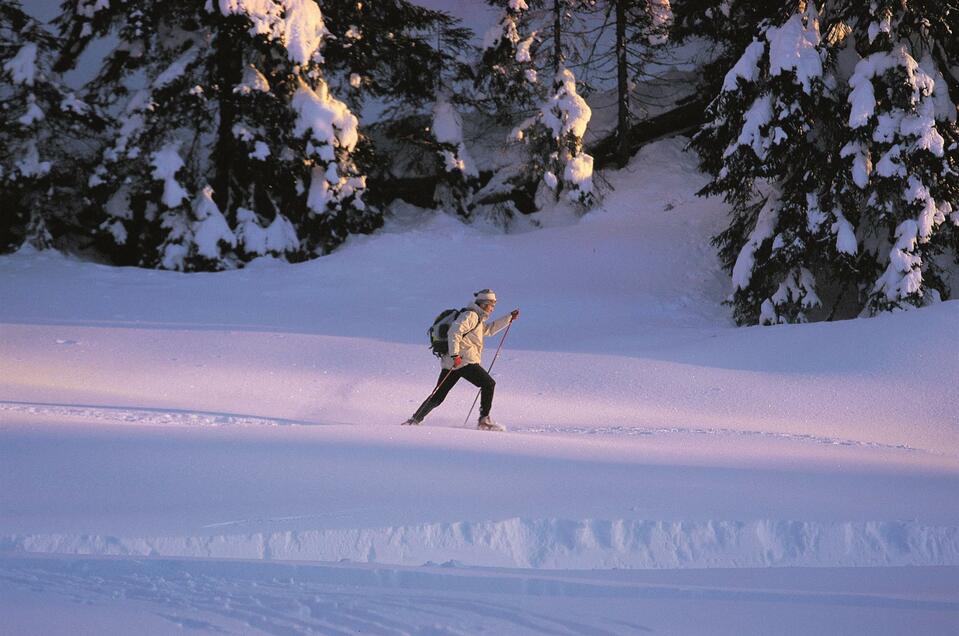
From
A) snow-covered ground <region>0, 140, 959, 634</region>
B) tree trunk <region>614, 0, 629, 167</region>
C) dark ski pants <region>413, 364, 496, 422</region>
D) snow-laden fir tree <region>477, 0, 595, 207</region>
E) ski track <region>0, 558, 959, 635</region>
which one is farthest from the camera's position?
tree trunk <region>614, 0, 629, 167</region>

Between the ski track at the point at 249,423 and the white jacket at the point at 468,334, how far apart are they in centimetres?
113

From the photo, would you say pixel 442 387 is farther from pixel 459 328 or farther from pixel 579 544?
pixel 579 544

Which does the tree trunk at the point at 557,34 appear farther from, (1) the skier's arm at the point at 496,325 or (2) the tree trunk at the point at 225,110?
(1) the skier's arm at the point at 496,325

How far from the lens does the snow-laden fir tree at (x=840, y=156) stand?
17594mm

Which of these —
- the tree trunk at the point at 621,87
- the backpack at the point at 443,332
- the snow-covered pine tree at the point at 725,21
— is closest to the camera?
the backpack at the point at 443,332

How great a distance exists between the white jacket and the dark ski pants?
83mm

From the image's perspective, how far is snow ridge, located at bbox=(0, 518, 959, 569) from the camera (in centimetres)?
652

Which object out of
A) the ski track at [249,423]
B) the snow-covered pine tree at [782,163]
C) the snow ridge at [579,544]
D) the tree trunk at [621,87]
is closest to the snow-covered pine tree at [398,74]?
the tree trunk at [621,87]

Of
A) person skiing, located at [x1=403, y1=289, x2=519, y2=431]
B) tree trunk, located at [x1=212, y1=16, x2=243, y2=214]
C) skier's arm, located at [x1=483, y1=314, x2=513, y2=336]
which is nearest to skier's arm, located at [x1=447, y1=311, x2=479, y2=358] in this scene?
person skiing, located at [x1=403, y1=289, x2=519, y2=431]

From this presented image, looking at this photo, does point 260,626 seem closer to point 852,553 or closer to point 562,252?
point 852,553

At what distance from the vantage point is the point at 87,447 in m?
8.45

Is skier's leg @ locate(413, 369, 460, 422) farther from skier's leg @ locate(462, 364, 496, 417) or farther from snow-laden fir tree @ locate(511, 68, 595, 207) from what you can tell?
snow-laden fir tree @ locate(511, 68, 595, 207)

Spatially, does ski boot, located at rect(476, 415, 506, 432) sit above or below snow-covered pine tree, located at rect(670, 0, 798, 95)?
below

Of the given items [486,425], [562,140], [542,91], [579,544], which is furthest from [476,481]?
[542,91]
